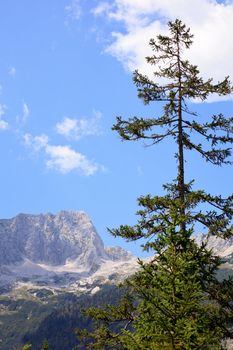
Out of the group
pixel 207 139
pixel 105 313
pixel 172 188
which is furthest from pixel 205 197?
pixel 105 313

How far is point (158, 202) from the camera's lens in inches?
917

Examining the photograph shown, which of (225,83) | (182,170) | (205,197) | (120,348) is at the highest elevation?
(225,83)

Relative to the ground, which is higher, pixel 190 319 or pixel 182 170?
pixel 182 170

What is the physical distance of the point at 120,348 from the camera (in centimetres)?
2148

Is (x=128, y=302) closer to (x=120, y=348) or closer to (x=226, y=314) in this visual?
(x=120, y=348)

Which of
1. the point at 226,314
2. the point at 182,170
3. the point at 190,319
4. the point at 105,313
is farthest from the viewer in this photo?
the point at 182,170

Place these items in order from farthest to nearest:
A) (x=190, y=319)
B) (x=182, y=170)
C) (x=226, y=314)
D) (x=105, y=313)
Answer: (x=182, y=170) < (x=105, y=313) < (x=226, y=314) < (x=190, y=319)

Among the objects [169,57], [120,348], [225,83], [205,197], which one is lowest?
[120,348]

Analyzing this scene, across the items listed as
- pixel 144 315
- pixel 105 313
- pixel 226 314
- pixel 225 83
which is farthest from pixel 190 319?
pixel 225 83

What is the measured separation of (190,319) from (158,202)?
1002 cm

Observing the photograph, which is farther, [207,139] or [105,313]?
[207,139]

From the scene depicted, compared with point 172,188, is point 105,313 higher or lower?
lower

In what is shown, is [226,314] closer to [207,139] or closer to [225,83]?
[207,139]

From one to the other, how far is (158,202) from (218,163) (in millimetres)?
4210
